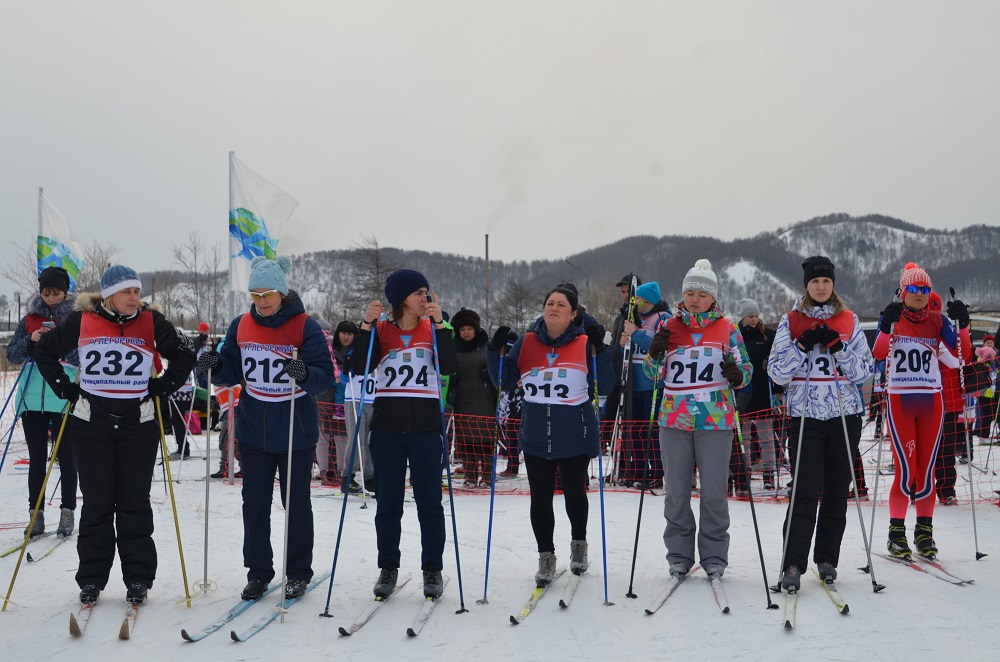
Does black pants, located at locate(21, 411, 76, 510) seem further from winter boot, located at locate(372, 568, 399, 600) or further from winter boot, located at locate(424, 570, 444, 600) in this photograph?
winter boot, located at locate(424, 570, 444, 600)

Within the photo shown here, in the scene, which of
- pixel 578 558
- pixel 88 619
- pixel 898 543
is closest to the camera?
pixel 88 619

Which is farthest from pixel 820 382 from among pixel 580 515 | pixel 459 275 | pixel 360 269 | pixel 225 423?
pixel 459 275

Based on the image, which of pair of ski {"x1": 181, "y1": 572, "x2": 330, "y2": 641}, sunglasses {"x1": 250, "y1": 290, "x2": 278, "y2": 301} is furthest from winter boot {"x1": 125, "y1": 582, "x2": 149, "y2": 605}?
sunglasses {"x1": 250, "y1": 290, "x2": 278, "y2": 301}

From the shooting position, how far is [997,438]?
1162cm

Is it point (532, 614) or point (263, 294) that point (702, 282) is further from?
point (263, 294)

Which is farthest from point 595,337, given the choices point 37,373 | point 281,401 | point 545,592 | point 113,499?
point 37,373

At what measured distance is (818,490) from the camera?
15.8 feet

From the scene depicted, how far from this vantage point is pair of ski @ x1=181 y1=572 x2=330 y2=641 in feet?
12.9

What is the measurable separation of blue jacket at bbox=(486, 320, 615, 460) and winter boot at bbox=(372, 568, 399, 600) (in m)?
1.08

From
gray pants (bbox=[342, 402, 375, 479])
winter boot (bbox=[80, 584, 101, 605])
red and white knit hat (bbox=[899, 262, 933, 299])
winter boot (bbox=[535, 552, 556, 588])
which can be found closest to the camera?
winter boot (bbox=[80, 584, 101, 605])

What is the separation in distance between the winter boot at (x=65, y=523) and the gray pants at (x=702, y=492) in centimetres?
442

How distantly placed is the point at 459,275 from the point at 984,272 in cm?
11145

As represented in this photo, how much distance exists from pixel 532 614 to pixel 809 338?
222 centimetres

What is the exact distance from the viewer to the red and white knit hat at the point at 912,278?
551 centimetres
